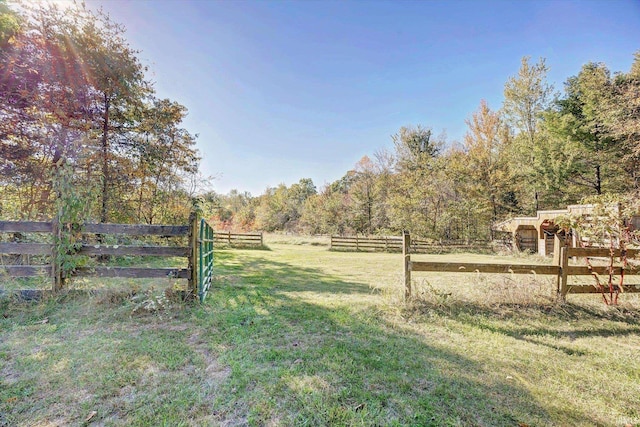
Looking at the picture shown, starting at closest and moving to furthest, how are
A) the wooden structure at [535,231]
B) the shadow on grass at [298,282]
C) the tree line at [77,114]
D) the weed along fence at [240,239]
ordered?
the shadow on grass at [298,282] → the tree line at [77,114] → the wooden structure at [535,231] → the weed along fence at [240,239]

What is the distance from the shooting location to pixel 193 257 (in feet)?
14.2

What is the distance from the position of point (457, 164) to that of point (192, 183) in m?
17.9

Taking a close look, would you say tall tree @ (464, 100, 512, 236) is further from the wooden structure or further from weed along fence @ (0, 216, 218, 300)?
weed along fence @ (0, 216, 218, 300)

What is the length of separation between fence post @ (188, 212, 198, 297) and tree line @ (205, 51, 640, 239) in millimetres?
9713

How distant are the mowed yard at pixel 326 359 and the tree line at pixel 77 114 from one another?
14.4ft

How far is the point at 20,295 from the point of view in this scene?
409cm

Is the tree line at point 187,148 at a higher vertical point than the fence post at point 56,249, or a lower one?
higher

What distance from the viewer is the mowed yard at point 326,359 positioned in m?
1.97

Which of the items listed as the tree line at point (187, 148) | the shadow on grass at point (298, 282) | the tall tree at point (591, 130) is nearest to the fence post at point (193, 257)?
the shadow on grass at point (298, 282)

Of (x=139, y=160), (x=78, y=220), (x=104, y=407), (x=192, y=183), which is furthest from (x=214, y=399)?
(x=192, y=183)

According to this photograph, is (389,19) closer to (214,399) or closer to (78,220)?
(78,220)

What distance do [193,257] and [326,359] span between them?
2.75 metres

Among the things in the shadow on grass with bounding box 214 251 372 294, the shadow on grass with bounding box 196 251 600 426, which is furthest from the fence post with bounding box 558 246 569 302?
the shadow on grass with bounding box 214 251 372 294

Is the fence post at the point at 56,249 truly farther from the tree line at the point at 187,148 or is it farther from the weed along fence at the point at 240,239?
the weed along fence at the point at 240,239
